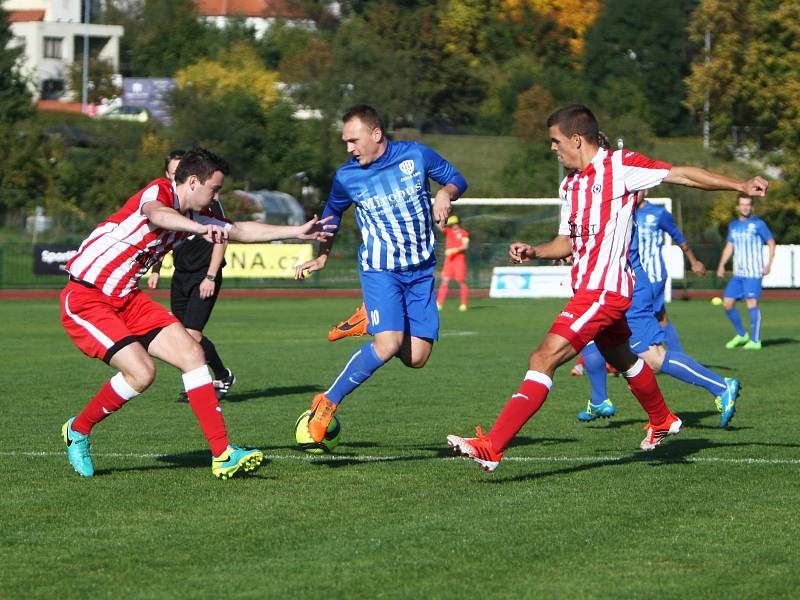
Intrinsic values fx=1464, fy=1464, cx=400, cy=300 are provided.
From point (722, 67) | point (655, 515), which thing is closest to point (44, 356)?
point (655, 515)

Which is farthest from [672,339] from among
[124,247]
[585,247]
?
[124,247]

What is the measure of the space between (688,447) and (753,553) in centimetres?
349

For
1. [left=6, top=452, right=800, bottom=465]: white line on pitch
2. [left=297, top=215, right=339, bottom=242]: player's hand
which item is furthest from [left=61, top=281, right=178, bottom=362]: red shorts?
[left=6, top=452, right=800, bottom=465]: white line on pitch

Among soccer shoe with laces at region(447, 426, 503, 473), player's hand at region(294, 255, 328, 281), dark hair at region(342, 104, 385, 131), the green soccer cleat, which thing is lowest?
the green soccer cleat

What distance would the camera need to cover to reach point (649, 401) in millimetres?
9086

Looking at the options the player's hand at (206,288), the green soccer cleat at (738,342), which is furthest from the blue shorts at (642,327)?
the green soccer cleat at (738,342)

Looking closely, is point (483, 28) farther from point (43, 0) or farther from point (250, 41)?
point (43, 0)

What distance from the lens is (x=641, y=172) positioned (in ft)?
27.3

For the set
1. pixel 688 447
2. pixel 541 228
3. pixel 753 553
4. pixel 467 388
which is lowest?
pixel 541 228

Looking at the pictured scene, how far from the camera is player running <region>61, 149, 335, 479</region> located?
8.17 metres

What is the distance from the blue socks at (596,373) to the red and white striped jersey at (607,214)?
2.93m

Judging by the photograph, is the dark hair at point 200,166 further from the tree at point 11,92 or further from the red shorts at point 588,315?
the tree at point 11,92

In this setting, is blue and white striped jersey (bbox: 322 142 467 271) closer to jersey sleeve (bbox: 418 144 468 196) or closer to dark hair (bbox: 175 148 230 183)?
jersey sleeve (bbox: 418 144 468 196)

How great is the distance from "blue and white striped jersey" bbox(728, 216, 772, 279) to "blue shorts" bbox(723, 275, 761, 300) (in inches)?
2.7
